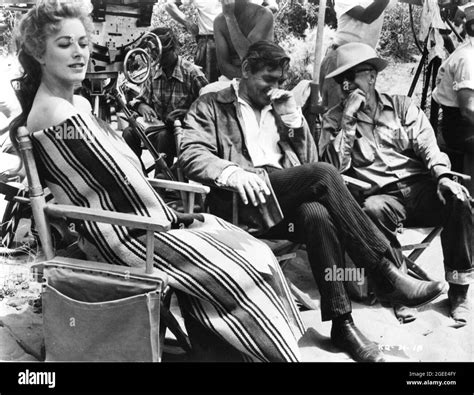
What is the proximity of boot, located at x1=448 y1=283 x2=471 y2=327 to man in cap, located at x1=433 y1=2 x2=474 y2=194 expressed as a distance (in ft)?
2.26

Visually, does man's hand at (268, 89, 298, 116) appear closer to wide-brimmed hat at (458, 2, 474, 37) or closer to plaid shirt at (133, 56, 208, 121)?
plaid shirt at (133, 56, 208, 121)

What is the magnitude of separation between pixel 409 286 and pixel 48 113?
1.91m

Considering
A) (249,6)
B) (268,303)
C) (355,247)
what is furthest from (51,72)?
(355,247)

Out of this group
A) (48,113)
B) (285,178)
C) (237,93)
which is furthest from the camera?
(237,93)

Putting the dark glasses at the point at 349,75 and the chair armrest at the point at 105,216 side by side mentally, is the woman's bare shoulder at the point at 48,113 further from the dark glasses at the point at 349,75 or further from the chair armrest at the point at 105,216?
Answer: the dark glasses at the point at 349,75

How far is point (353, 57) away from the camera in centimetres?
375

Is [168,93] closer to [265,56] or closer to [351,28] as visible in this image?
[265,56]

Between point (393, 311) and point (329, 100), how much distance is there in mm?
1211

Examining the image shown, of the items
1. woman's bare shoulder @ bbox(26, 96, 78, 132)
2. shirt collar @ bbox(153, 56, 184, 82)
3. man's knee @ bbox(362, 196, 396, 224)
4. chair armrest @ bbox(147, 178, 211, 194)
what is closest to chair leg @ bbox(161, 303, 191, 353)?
chair armrest @ bbox(147, 178, 211, 194)

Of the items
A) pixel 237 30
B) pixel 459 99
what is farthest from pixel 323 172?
pixel 459 99

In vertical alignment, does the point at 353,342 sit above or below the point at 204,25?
below

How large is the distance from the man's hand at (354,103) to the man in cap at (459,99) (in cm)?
51

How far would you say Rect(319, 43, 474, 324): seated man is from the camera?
12.2ft

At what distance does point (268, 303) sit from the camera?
304cm
